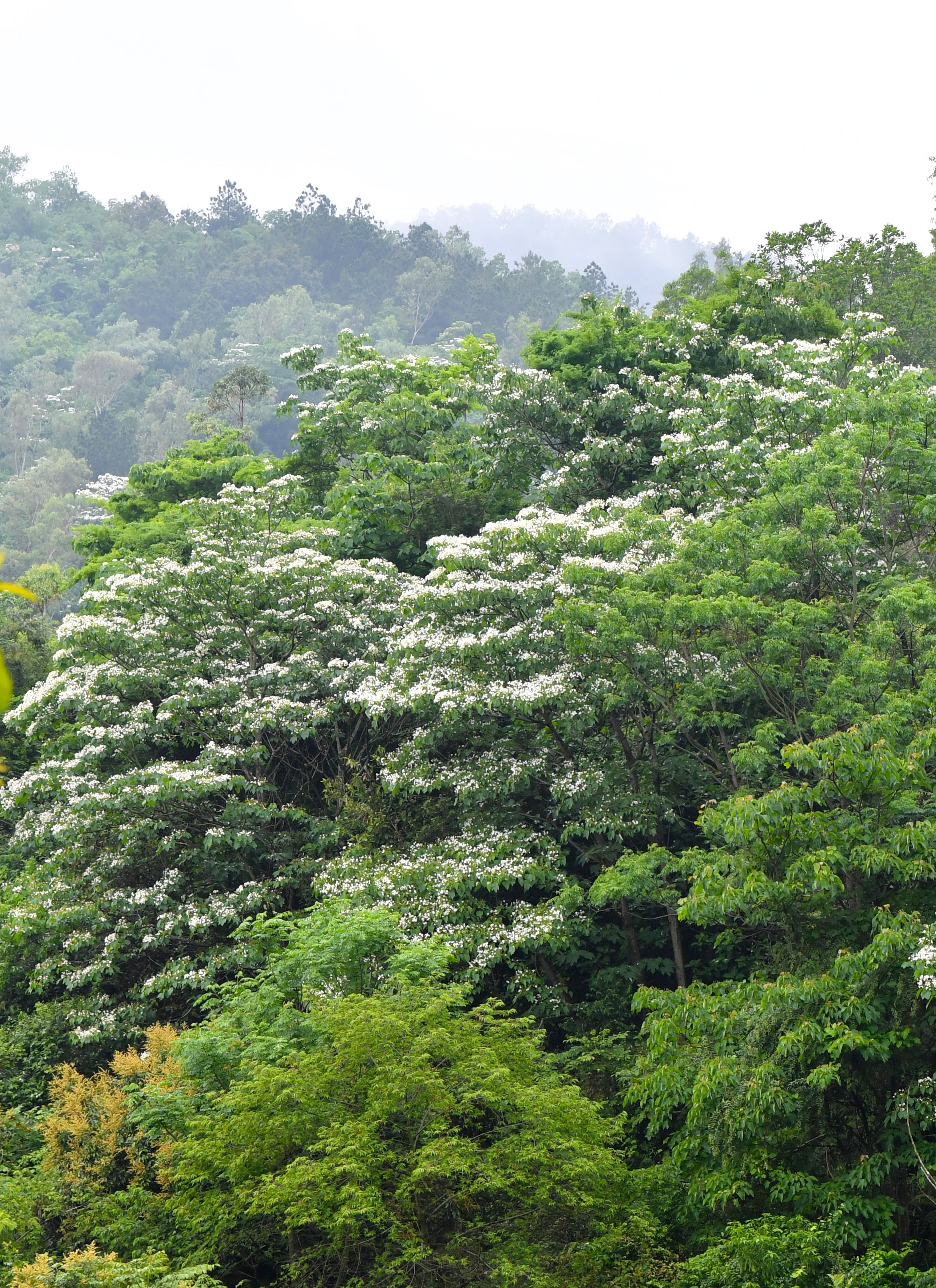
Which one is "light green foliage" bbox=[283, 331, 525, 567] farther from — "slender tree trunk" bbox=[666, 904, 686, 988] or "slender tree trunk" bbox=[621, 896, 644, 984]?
"slender tree trunk" bbox=[666, 904, 686, 988]

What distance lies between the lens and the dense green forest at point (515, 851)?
7641 millimetres

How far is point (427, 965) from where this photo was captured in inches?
356

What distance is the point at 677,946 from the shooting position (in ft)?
37.6

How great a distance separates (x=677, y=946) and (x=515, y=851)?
187cm


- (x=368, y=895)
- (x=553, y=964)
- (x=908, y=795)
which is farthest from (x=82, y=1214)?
(x=908, y=795)

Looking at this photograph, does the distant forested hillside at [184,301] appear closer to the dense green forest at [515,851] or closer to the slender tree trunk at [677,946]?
the dense green forest at [515,851]

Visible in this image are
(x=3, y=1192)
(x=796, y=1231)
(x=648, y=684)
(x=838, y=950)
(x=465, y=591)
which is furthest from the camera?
(x=465, y=591)

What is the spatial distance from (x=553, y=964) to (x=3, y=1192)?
19.5 ft

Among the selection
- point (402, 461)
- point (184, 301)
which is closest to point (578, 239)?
point (184, 301)

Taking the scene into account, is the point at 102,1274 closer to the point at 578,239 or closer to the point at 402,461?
the point at 402,461

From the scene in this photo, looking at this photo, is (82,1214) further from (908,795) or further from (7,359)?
(7,359)

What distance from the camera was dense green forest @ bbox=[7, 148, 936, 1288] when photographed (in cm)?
764

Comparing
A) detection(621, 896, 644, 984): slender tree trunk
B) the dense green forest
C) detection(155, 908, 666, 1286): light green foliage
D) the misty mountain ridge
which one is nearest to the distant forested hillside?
the dense green forest

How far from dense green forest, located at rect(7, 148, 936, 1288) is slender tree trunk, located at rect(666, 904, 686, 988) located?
54 millimetres
